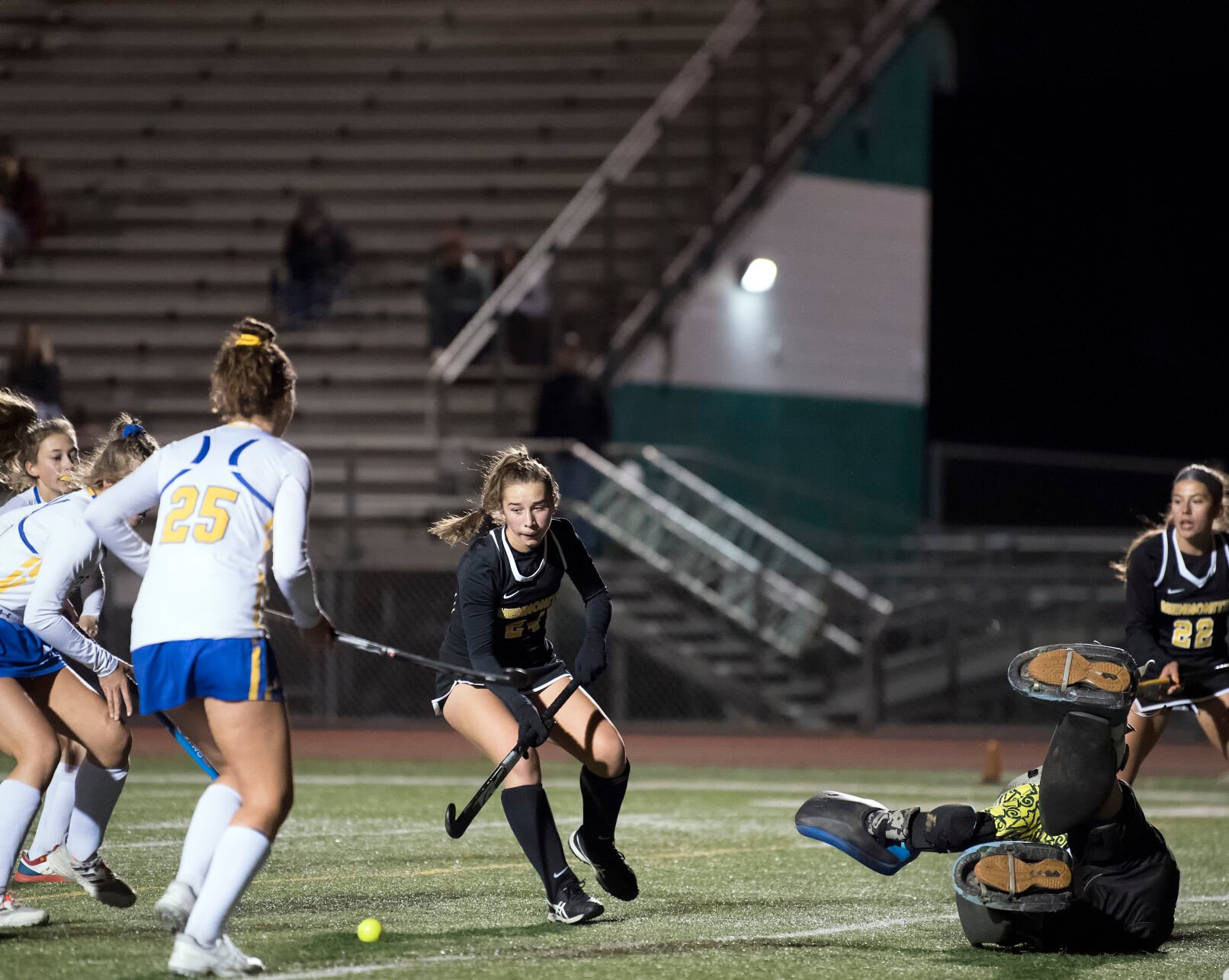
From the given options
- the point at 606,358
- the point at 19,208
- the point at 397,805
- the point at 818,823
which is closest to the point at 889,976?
the point at 818,823

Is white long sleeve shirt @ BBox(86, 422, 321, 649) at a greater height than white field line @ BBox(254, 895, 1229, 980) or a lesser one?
greater

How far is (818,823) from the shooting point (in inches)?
248

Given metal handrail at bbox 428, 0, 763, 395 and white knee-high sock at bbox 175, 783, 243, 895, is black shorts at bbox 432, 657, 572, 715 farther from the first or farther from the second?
metal handrail at bbox 428, 0, 763, 395

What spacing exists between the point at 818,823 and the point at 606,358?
1131cm

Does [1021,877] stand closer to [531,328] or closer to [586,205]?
[531,328]

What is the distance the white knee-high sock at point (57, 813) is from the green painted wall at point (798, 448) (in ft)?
33.3

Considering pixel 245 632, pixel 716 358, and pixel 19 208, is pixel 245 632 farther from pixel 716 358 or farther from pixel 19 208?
pixel 19 208

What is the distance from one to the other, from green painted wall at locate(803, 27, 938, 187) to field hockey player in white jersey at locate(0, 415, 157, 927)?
14.8m

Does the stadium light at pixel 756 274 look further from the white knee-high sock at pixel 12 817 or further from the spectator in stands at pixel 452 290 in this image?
the white knee-high sock at pixel 12 817

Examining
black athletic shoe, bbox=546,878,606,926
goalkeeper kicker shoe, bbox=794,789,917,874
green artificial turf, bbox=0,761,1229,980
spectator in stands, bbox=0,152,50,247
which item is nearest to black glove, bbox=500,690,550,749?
black athletic shoe, bbox=546,878,606,926

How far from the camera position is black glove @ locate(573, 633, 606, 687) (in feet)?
21.4

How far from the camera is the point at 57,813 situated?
23.2 ft

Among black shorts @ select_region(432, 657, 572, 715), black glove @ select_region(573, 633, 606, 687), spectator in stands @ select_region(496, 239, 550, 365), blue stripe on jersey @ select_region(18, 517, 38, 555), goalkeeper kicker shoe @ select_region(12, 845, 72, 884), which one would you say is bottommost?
goalkeeper kicker shoe @ select_region(12, 845, 72, 884)

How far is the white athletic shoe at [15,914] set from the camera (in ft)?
20.0
